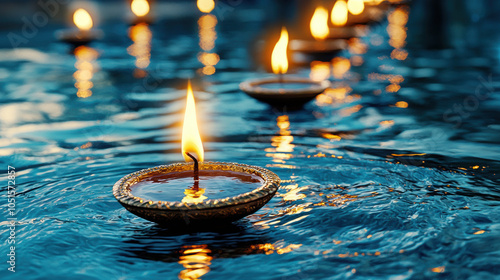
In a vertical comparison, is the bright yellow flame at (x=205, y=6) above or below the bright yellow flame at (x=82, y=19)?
above

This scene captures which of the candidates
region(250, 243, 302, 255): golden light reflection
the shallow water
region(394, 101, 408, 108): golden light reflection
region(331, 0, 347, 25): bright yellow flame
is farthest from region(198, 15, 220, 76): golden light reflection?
region(250, 243, 302, 255): golden light reflection

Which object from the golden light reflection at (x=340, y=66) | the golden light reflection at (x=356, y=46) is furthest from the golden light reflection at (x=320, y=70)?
the golden light reflection at (x=356, y=46)

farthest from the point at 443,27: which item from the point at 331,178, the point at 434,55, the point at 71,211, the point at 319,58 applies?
the point at 71,211

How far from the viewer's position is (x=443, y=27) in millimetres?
14484

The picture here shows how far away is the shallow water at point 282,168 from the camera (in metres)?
2.90

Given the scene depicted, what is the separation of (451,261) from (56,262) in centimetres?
173

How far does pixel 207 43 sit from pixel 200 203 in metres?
10.0

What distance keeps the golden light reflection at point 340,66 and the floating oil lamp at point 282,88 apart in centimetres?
217

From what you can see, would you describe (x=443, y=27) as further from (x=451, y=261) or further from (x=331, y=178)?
(x=451, y=261)

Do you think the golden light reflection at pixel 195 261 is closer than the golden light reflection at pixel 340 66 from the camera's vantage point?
Yes

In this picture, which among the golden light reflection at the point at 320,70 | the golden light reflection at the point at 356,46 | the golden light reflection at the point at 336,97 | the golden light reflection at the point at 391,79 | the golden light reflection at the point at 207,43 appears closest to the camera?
the golden light reflection at the point at 336,97

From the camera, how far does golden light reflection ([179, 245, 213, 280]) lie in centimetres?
277

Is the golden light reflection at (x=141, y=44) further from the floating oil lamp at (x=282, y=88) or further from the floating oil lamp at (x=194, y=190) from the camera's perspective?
the floating oil lamp at (x=194, y=190)

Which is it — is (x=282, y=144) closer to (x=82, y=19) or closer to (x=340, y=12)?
(x=82, y=19)
